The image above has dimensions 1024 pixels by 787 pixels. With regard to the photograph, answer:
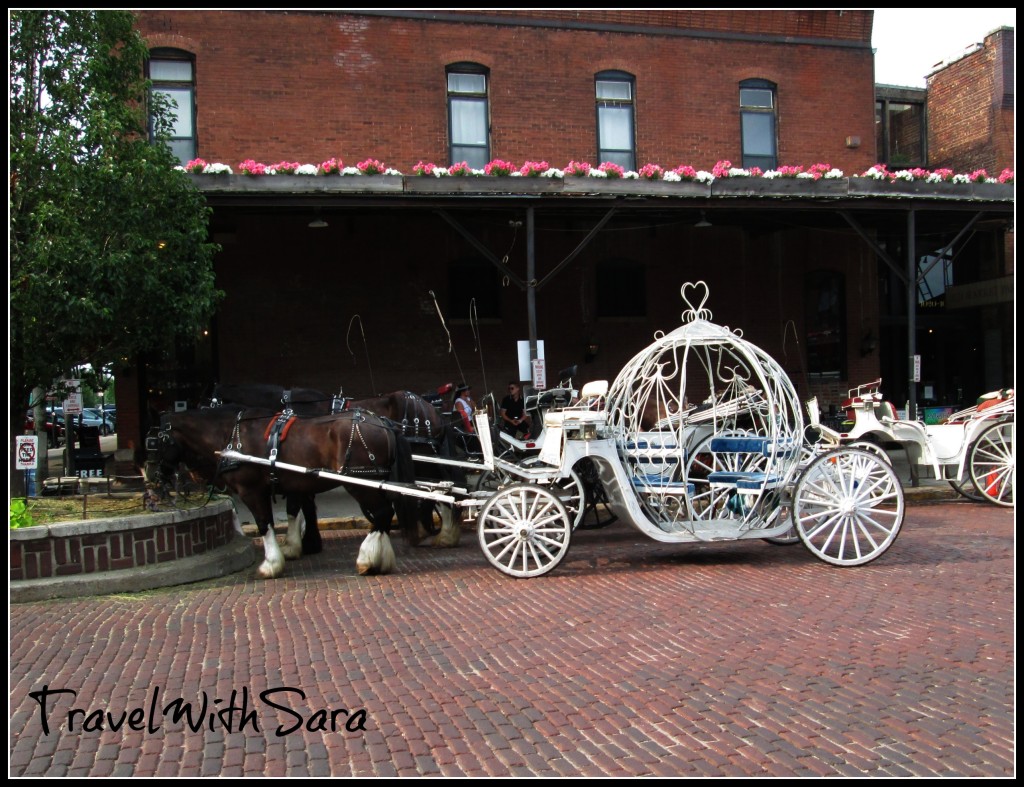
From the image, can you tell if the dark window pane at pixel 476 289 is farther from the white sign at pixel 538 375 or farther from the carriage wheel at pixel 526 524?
the carriage wheel at pixel 526 524

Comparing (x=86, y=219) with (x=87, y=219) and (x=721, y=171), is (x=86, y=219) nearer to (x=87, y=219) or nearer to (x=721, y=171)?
(x=87, y=219)

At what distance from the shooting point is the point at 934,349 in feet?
77.9

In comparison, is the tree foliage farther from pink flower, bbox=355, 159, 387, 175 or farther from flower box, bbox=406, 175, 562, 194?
flower box, bbox=406, 175, 562, 194

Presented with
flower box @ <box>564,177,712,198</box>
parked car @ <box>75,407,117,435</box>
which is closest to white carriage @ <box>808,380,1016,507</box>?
flower box @ <box>564,177,712,198</box>

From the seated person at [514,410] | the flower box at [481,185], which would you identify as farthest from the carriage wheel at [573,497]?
the flower box at [481,185]

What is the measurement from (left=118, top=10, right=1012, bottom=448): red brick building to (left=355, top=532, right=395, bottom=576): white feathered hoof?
7789 millimetres

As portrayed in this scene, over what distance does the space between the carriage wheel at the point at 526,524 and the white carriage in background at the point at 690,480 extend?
11mm

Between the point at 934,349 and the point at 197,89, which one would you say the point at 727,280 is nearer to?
the point at 934,349

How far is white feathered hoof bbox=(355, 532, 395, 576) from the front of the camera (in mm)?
8797

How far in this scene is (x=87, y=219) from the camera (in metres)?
9.12

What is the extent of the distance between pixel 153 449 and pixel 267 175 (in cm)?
602

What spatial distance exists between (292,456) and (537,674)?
4078mm

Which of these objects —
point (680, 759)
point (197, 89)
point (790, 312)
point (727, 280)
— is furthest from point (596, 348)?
point (680, 759)

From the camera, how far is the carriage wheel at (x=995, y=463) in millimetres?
12547
